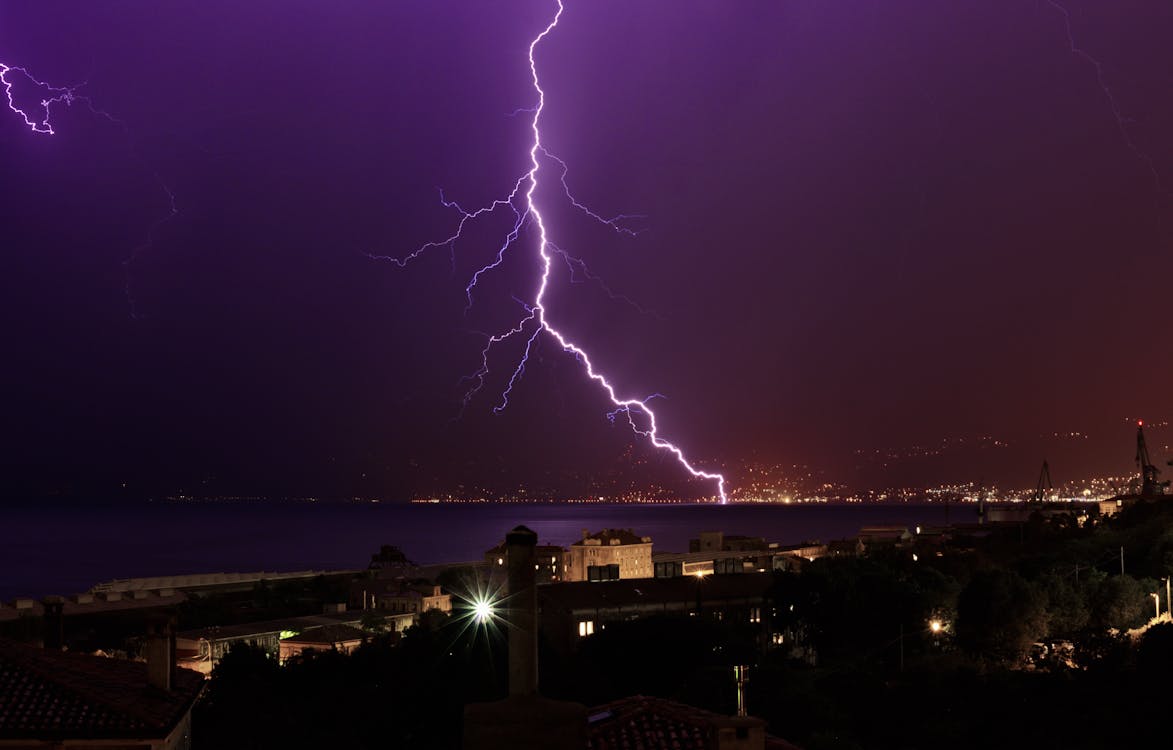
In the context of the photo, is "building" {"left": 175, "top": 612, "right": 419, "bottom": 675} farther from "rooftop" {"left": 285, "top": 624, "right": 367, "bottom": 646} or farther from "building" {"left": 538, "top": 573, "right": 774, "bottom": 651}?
"building" {"left": 538, "top": 573, "right": 774, "bottom": 651}

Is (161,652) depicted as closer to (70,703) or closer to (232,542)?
(70,703)

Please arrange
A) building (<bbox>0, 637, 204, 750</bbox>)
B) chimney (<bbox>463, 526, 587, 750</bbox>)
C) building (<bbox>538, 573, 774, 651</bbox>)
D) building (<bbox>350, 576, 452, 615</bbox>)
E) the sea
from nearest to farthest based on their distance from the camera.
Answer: chimney (<bbox>463, 526, 587, 750</bbox>)
building (<bbox>0, 637, 204, 750</bbox>)
building (<bbox>538, 573, 774, 651</bbox>)
building (<bbox>350, 576, 452, 615</bbox>)
the sea

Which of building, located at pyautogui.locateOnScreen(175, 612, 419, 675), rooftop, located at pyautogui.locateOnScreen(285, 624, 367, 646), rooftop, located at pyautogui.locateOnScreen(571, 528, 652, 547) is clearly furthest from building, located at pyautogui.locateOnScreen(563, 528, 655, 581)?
rooftop, located at pyautogui.locateOnScreen(285, 624, 367, 646)

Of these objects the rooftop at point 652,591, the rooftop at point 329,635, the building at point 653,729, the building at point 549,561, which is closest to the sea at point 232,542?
the building at point 549,561

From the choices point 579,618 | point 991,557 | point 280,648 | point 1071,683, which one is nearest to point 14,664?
point 1071,683

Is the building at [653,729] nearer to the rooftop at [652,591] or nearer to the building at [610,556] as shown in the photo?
the rooftop at [652,591]

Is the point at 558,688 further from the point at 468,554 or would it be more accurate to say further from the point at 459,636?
the point at 468,554
